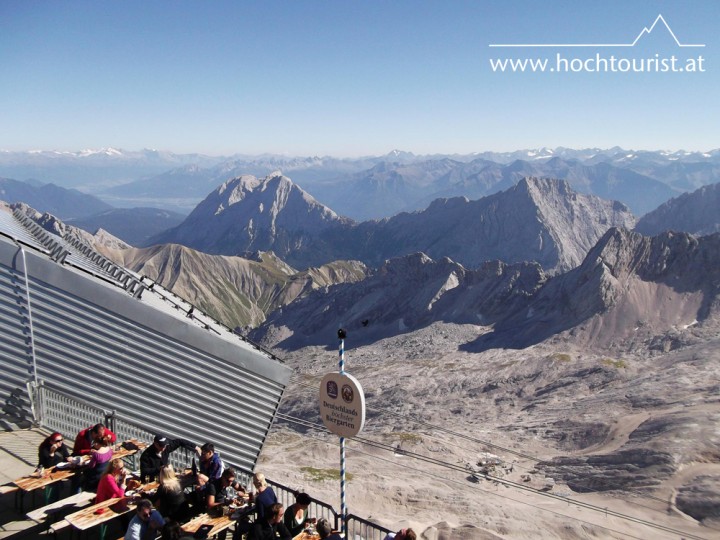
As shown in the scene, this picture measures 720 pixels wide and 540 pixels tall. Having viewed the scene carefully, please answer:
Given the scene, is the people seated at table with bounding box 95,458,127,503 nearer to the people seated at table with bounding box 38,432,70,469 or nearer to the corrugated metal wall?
the people seated at table with bounding box 38,432,70,469

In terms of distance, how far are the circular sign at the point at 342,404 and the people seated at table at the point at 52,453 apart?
645cm

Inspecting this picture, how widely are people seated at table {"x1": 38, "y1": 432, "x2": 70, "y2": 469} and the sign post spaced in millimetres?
6447

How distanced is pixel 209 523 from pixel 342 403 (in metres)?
3.96

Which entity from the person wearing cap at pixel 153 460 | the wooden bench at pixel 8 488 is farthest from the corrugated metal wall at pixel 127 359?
the person wearing cap at pixel 153 460

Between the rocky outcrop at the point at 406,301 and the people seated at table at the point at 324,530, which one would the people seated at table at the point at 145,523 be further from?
the rocky outcrop at the point at 406,301

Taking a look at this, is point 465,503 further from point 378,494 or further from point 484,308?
point 484,308

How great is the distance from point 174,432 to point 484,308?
360ft

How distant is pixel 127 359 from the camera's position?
20188mm

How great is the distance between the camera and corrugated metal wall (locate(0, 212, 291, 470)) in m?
18.7

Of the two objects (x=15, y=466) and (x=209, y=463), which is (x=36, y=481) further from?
(x=209, y=463)

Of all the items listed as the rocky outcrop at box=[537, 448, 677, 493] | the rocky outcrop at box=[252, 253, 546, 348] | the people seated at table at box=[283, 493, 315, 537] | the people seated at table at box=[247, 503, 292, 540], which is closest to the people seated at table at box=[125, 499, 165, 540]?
the people seated at table at box=[247, 503, 292, 540]

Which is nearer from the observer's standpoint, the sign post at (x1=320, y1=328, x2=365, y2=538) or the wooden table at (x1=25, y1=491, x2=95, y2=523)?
the wooden table at (x1=25, y1=491, x2=95, y2=523)

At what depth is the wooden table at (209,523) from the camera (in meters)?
12.2

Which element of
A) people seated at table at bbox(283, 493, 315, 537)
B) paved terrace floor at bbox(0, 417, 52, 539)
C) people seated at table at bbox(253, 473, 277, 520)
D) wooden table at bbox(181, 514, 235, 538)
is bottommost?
paved terrace floor at bbox(0, 417, 52, 539)
